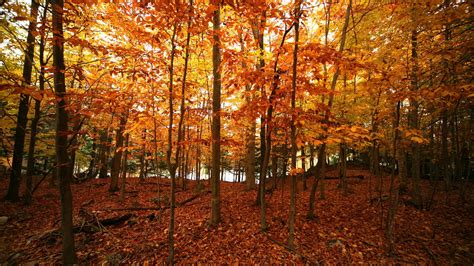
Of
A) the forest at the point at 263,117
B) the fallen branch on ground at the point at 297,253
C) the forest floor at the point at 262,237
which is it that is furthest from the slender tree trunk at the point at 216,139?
the fallen branch on ground at the point at 297,253

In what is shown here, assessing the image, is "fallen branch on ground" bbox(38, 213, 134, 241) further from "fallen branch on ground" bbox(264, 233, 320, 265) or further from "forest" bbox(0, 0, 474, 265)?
"fallen branch on ground" bbox(264, 233, 320, 265)

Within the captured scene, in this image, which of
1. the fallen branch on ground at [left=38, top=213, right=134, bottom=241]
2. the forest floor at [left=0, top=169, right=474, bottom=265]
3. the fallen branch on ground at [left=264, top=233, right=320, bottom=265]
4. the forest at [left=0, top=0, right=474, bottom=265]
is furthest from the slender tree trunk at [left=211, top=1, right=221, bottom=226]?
the fallen branch on ground at [left=38, top=213, right=134, bottom=241]

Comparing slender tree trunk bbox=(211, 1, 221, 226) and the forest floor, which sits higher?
slender tree trunk bbox=(211, 1, 221, 226)

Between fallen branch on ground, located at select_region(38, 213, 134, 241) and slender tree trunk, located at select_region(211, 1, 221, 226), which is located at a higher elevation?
slender tree trunk, located at select_region(211, 1, 221, 226)

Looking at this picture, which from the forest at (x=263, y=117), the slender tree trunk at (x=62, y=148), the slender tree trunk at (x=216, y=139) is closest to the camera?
the slender tree trunk at (x=62, y=148)

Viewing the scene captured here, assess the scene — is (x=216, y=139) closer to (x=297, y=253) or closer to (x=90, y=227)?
(x=297, y=253)

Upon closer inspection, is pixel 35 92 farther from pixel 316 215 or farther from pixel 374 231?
pixel 374 231

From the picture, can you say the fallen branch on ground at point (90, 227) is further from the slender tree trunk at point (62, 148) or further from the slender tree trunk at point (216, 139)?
the slender tree trunk at point (216, 139)

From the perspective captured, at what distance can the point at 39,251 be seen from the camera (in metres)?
5.13

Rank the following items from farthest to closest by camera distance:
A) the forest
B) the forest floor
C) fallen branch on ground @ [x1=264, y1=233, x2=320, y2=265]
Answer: the forest floor < fallen branch on ground @ [x1=264, y1=233, x2=320, y2=265] < the forest

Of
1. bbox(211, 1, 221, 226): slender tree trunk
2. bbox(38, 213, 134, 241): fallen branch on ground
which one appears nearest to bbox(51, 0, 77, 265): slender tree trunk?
bbox(38, 213, 134, 241): fallen branch on ground

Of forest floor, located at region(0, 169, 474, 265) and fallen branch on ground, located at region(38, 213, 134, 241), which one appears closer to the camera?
forest floor, located at region(0, 169, 474, 265)

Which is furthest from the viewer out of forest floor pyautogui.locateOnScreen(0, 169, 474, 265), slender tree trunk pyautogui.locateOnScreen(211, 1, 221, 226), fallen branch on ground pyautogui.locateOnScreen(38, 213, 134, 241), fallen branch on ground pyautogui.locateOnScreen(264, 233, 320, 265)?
slender tree trunk pyautogui.locateOnScreen(211, 1, 221, 226)

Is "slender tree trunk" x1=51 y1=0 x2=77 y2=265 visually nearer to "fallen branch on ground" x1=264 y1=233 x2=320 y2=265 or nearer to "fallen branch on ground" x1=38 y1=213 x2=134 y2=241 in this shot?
"fallen branch on ground" x1=38 y1=213 x2=134 y2=241
